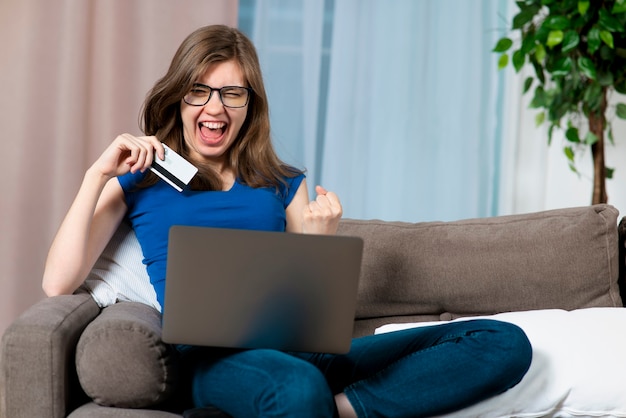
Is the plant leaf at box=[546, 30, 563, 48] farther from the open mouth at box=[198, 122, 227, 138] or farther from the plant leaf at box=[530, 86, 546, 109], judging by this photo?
the open mouth at box=[198, 122, 227, 138]

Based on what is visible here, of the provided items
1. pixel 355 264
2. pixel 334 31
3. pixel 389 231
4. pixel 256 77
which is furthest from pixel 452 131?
pixel 355 264

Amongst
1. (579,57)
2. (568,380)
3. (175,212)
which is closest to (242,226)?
(175,212)

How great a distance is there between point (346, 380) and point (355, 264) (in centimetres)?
34

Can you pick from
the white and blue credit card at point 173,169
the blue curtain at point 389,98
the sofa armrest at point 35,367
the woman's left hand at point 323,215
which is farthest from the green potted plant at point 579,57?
the sofa armrest at point 35,367

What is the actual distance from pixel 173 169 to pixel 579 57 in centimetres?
165

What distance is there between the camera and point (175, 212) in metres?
1.67

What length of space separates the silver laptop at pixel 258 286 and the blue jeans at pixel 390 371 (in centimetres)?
7

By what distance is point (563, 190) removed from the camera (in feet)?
10.6

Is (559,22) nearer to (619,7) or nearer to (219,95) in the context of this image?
(619,7)

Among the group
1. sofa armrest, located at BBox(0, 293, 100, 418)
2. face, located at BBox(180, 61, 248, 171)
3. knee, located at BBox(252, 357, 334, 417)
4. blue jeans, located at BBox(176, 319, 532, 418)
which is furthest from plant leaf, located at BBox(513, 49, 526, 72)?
sofa armrest, located at BBox(0, 293, 100, 418)

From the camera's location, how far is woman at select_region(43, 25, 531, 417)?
134cm

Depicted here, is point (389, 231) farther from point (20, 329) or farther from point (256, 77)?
point (20, 329)

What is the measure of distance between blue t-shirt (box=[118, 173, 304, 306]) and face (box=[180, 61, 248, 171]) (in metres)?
0.11

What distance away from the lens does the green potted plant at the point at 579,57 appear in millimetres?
2588
